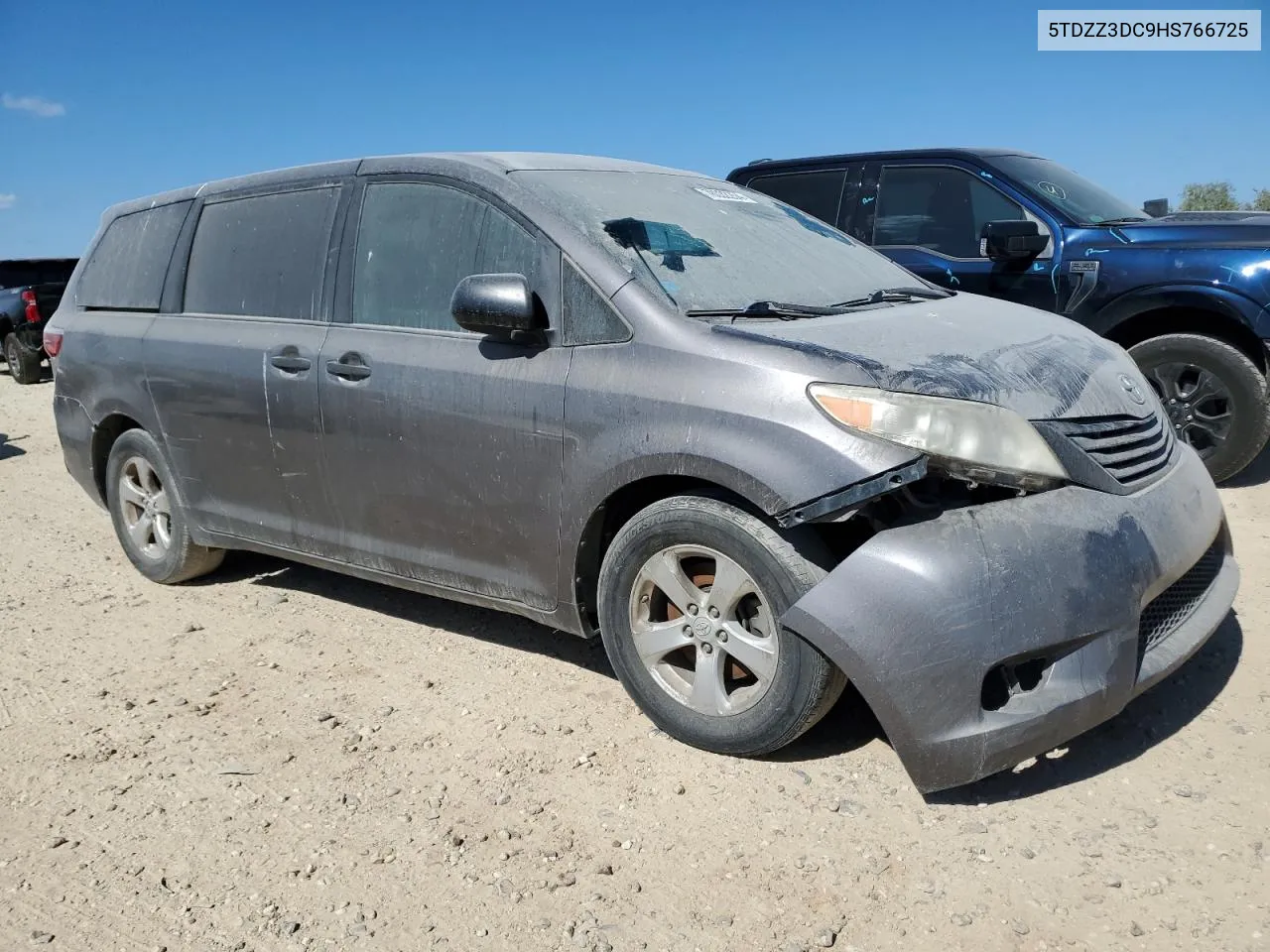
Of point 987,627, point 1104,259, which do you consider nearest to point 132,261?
point 987,627

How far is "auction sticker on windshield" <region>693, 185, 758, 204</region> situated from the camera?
4.17m

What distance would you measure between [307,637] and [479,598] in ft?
3.61

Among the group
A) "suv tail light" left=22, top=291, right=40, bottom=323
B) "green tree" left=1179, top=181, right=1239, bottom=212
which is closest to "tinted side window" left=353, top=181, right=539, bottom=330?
"suv tail light" left=22, top=291, right=40, bottom=323

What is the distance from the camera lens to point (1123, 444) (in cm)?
315

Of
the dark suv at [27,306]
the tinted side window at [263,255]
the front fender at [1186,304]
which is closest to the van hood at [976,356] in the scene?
the tinted side window at [263,255]

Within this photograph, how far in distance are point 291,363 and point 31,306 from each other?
13.0 m

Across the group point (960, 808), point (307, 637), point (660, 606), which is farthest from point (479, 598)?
point (960, 808)

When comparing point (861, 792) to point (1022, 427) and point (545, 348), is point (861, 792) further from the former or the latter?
point (545, 348)

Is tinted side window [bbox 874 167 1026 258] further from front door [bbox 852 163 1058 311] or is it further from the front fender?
the front fender

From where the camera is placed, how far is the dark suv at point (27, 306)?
579 inches

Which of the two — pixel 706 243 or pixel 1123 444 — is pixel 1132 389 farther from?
pixel 706 243

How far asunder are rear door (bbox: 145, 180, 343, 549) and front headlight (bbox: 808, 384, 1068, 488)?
2.18 metres

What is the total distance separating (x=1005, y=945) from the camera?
238cm

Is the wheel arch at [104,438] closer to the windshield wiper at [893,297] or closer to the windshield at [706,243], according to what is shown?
the windshield at [706,243]
